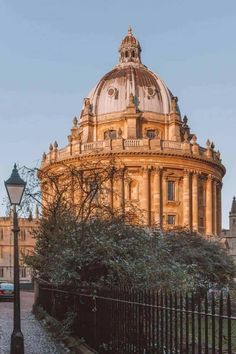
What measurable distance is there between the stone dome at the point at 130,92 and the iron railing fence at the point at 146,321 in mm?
58127

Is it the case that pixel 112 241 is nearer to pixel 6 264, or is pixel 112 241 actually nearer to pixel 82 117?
pixel 82 117

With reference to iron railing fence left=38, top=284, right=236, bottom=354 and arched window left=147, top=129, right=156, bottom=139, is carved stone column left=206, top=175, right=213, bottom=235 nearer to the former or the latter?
arched window left=147, top=129, right=156, bottom=139

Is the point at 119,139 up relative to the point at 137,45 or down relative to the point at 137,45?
down

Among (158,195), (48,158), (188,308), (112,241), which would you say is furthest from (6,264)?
(188,308)

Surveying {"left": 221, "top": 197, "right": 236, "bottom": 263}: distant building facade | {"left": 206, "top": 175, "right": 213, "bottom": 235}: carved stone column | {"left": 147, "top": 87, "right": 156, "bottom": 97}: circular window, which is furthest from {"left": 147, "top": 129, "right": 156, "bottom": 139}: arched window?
{"left": 221, "top": 197, "right": 236, "bottom": 263}: distant building facade

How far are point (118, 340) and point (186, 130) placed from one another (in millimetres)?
63816

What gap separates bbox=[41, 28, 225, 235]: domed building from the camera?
65.6 meters

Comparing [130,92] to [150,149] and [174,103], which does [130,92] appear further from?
[150,149]

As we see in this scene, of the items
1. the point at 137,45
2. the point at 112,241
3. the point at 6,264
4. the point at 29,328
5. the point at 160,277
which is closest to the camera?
the point at 112,241

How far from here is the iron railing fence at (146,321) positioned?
6.73m

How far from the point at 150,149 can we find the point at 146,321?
56.7m

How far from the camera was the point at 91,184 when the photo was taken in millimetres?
19953

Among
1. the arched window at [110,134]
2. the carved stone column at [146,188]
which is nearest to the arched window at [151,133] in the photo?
the arched window at [110,134]

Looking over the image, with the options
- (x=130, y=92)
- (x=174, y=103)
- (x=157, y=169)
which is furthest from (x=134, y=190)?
(x=130, y=92)
